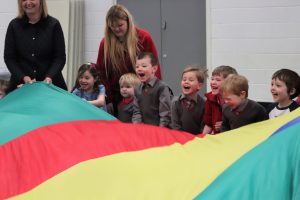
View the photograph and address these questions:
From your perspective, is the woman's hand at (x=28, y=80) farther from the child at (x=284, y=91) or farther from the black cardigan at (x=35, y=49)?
the child at (x=284, y=91)

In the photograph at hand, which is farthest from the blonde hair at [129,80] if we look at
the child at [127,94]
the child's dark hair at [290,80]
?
the child's dark hair at [290,80]

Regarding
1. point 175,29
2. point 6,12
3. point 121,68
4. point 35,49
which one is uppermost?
point 6,12

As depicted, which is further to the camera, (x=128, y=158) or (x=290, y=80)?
(x=290, y=80)

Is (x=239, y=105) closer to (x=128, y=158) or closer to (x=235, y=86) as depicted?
(x=235, y=86)

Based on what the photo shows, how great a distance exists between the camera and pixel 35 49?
352 centimetres

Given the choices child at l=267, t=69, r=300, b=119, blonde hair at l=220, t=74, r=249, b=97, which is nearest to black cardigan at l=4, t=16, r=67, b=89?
blonde hair at l=220, t=74, r=249, b=97

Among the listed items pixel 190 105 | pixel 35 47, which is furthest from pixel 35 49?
pixel 190 105

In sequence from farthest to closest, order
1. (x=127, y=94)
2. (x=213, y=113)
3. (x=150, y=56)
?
(x=127, y=94) → (x=150, y=56) → (x=213, y=113)

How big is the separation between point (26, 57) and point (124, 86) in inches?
25.6

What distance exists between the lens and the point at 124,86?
12.2 feet

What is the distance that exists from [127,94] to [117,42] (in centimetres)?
36

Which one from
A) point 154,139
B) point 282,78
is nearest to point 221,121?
point 282,78

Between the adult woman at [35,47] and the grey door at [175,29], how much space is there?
2620 millimetres

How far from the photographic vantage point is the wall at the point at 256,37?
5461 millimetres
